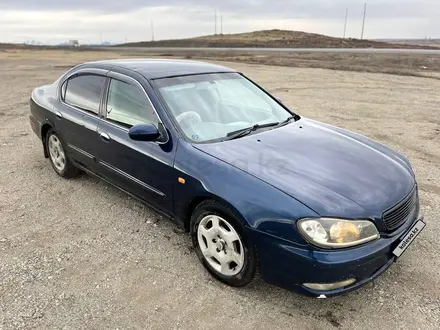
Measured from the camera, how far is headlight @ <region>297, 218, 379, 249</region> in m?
2.48

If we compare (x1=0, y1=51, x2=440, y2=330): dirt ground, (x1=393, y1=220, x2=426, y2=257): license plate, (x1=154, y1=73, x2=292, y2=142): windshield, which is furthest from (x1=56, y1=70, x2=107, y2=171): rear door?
(x1=393, y1=220, x2=426, y2=257): license plate

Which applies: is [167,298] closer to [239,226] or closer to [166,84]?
[239,226]

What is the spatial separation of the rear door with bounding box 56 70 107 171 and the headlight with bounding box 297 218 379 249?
8.35 feet

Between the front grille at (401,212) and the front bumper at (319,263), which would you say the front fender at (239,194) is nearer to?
the front bumper at (319,263)

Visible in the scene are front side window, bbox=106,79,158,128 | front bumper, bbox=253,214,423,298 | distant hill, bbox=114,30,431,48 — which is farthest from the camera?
distant hill, bbox=114,30,431,48

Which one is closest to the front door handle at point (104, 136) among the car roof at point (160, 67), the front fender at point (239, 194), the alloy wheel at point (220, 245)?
the car roof at point (160, 67)

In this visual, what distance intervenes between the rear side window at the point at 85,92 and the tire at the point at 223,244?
6.15 ft

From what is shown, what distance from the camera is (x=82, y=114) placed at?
14.4ft

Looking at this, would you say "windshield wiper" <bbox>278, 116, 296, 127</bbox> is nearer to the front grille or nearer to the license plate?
the front grille

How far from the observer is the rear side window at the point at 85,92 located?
4.22 metres

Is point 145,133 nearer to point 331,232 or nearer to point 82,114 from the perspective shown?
point 82,114

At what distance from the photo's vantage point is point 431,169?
5.52 metres

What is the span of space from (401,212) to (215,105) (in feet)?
6.20

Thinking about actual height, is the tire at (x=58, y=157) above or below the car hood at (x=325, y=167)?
below
